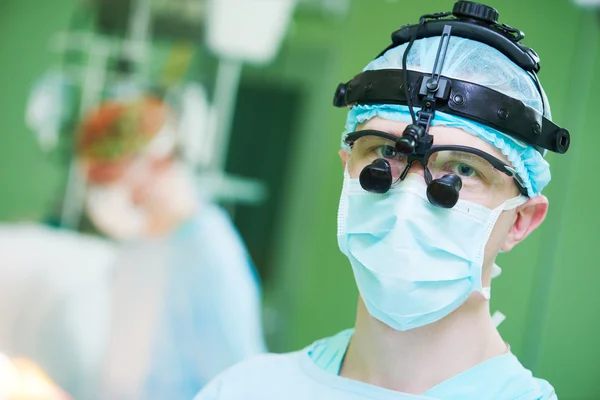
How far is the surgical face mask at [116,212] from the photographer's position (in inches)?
115

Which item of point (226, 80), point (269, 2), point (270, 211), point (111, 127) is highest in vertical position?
point (269, 2)

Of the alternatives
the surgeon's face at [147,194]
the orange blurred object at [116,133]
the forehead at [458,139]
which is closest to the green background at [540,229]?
the forehead at [458,139]

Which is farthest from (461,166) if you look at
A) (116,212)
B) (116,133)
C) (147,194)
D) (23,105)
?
(23,105)

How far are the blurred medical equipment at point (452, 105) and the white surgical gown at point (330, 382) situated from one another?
27 cm

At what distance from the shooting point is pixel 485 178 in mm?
1025

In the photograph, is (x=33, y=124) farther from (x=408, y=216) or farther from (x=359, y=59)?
(x=408, y=216)

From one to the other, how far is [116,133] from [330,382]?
2.07 metres

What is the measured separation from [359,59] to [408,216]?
3.03ft

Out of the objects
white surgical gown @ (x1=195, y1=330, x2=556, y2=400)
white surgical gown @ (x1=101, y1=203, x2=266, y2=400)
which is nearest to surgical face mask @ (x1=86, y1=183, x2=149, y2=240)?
white surgical gown @ (x1=101, y1=203, x2=266, y2=400)

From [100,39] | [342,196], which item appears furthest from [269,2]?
[342,196]

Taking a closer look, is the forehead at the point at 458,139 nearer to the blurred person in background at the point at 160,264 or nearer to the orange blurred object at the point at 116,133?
the blurred person in background at the point at 160,264

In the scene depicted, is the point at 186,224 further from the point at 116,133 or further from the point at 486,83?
the point at 486,83

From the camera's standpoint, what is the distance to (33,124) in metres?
3.24

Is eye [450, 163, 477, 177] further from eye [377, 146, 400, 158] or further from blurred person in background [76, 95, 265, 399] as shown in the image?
blurred person in background [76, 95, 265, 399]
